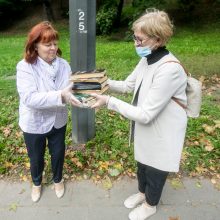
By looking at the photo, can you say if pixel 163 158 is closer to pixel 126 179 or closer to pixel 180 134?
pixel 180 134

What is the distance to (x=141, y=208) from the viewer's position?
3.43m

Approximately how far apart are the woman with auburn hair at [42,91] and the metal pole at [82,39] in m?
0.78

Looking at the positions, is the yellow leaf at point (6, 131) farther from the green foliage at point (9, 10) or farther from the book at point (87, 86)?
the green foliage at point (9, 10)

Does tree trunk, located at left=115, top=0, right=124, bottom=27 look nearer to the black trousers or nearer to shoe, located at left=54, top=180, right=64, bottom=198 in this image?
Result: shoe, located at left=54, top=180, right=64, bottom=198

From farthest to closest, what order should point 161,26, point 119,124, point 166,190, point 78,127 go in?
point 119,124 → point 78,127 → point 166,190 → point 161,26

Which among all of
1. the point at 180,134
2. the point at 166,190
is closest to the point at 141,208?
the point at 166,190

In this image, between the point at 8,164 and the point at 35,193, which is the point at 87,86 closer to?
the point at 35,193

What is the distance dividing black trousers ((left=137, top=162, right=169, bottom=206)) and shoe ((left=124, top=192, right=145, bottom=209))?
0.53 feet

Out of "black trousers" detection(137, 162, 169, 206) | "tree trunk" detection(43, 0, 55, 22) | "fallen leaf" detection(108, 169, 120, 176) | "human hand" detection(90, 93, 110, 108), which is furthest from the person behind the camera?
"tree trunk" detection(43, 0, 55, 22)

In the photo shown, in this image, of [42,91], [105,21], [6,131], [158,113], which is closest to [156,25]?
[158,113]

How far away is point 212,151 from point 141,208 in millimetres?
1581

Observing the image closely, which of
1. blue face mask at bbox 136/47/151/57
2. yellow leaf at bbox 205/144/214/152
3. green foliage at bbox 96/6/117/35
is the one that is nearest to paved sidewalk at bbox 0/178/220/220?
yellow leaf at bbox 205/144/214/152

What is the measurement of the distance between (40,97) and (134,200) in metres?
1.58

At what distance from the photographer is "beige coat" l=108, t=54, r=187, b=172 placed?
8.52ft
